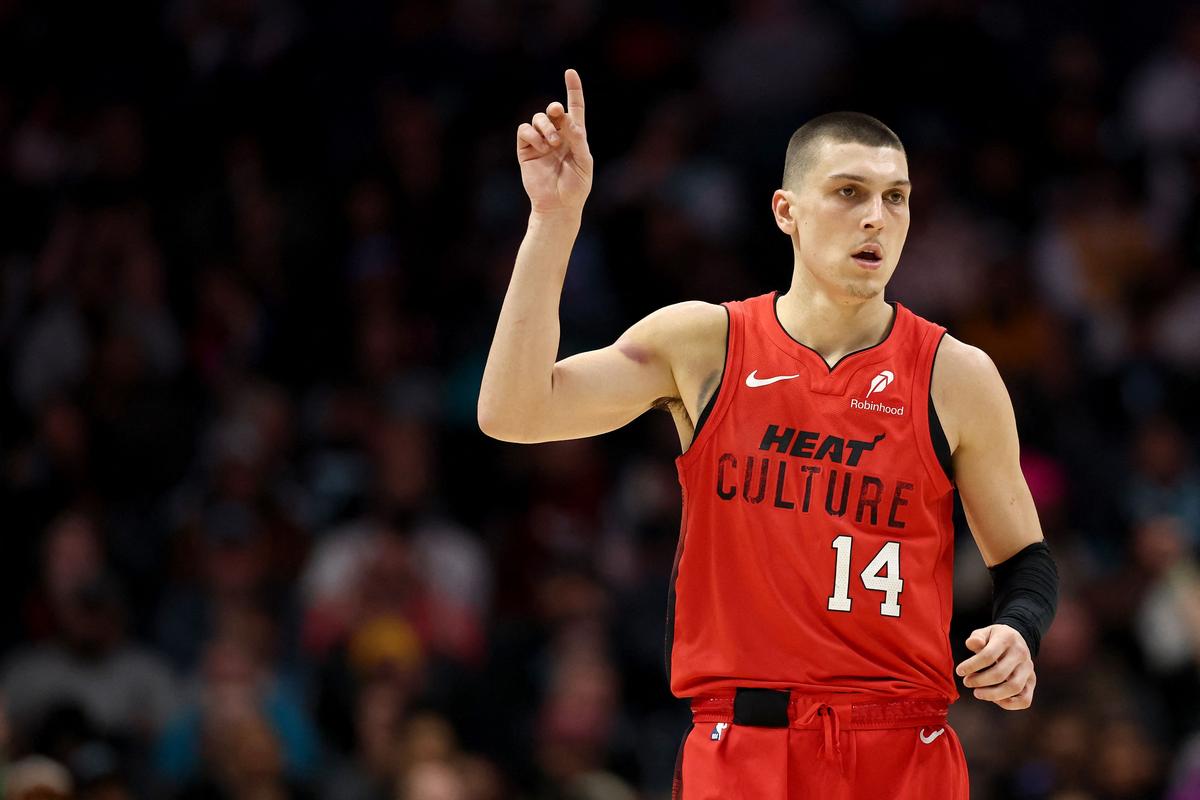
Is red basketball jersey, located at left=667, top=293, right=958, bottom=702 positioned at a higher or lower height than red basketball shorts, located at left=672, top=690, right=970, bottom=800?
higher

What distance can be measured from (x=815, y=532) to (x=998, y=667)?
0.66m

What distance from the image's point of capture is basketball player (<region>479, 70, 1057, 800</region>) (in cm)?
503

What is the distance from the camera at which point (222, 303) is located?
13156 mm

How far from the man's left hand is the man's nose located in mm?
1204

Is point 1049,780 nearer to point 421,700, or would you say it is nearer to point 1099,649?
point 1099,649

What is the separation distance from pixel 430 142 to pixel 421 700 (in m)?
5.01

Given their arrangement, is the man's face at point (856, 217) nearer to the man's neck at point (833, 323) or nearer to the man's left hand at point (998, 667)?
the man's neck at point (833, 323)

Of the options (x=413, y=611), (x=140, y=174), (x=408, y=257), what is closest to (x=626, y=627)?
(x=413, y=611)

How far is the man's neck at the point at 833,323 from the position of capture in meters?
5.34

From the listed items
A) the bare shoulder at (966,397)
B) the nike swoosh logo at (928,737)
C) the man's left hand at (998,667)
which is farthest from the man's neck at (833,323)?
the nike swoosh logo at (928,737)

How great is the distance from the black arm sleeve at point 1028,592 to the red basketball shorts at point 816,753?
0.38 m

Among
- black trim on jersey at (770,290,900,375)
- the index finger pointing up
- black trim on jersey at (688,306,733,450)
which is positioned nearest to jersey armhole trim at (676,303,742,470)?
black trim on jersey at (688,306,733,450)

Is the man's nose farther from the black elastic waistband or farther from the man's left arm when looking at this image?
the black elastic waistband

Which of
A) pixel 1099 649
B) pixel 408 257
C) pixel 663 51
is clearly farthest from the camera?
pixel 663 51
